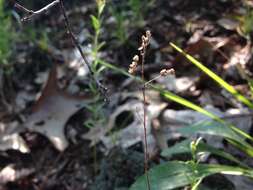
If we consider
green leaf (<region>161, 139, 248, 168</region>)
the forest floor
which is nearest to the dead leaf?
the forest floor

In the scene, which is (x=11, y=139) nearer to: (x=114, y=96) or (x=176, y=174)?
(x=114, y=96)

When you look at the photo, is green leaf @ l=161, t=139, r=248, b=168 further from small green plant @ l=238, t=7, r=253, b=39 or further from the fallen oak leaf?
small green plant @ l=238, t=7, r=253, b=39

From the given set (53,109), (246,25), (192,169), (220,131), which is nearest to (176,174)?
(192,169)

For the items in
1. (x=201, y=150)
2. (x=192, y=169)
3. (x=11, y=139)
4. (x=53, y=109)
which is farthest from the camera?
(x=53, y=109)

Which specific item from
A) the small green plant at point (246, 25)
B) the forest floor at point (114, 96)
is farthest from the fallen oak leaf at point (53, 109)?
the small green plant at point (246, 25)

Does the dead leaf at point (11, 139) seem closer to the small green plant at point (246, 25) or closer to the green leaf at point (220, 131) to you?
the green leaf at point (220, 131)

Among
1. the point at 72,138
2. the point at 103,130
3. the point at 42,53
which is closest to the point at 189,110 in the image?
the point at 103,130
